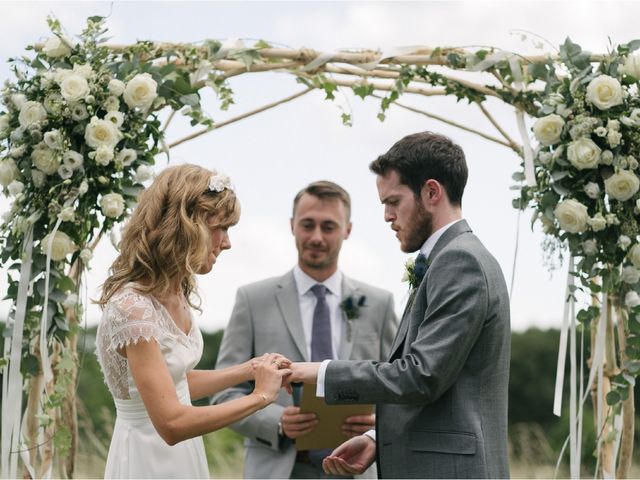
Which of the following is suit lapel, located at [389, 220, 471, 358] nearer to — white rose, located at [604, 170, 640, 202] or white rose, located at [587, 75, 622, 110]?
white rose, located at [604, 170, 640, 202]

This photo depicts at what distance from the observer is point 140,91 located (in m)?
4.69

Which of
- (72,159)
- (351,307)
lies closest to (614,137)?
(351,307)

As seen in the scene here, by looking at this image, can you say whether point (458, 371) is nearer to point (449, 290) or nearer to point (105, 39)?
point (449, 290)

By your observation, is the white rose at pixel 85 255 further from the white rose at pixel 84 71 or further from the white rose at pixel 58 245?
the white rose at pixel 84 71

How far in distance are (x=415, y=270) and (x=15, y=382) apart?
2.17m

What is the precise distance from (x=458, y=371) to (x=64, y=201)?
2.24 meters

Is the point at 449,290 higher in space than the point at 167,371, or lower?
higher

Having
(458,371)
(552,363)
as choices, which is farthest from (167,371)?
(552,363)

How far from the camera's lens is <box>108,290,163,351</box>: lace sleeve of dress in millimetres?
3590

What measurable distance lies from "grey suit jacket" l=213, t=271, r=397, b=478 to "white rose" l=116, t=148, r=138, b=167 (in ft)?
4.51

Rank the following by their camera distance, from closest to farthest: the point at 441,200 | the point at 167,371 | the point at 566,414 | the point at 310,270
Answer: the point at 167,371
the point at 441,200
the point at 310,270
the point at 566,414

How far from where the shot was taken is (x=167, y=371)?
3602 millimetres

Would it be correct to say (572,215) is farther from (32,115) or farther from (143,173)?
(32,115)

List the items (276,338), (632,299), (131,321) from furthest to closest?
(276,338)
(632,299)
(131,321)
